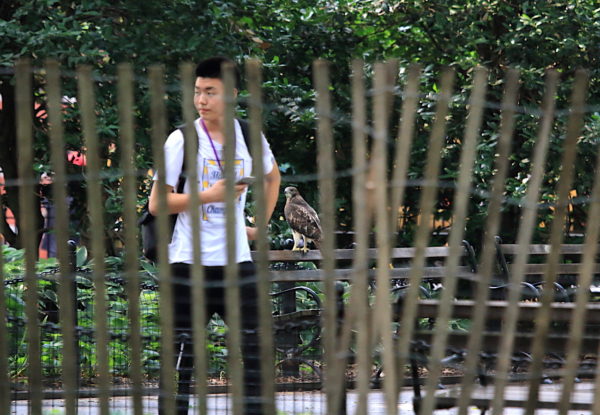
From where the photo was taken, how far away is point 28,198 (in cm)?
341

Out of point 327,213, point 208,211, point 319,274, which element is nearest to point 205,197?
point 208,211

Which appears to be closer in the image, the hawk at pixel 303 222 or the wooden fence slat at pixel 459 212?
the wooden fence slat at pixel 459 212

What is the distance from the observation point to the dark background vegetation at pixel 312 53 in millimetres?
10469

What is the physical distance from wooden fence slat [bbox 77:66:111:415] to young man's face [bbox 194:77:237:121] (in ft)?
3.85

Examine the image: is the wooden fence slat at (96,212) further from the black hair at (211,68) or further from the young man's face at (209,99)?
the black hair at (211,68)

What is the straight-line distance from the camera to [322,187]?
3.30m

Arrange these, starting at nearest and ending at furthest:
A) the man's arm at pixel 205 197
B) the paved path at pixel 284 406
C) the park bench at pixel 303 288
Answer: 1. the man's arm at pixel 205 197
2. the paved path at pixel 284 406
3. the park bench at pixel 303 288

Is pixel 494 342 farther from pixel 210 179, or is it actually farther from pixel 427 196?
pixel 210 179

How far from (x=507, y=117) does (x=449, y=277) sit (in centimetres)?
55

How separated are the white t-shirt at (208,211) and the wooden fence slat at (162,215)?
983mm

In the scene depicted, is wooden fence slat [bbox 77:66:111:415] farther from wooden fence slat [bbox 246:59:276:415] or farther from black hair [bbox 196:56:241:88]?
black hair [bbox 196:56:241:88]

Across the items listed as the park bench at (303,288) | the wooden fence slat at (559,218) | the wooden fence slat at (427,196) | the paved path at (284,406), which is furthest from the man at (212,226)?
the wooden fence slat at (559,218)

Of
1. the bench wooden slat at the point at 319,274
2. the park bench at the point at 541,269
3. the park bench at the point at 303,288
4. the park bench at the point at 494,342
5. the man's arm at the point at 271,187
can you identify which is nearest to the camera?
the park bench at the point at 494,342

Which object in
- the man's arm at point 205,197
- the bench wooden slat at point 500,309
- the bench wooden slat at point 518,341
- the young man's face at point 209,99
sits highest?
the young man's face at point 209,99
